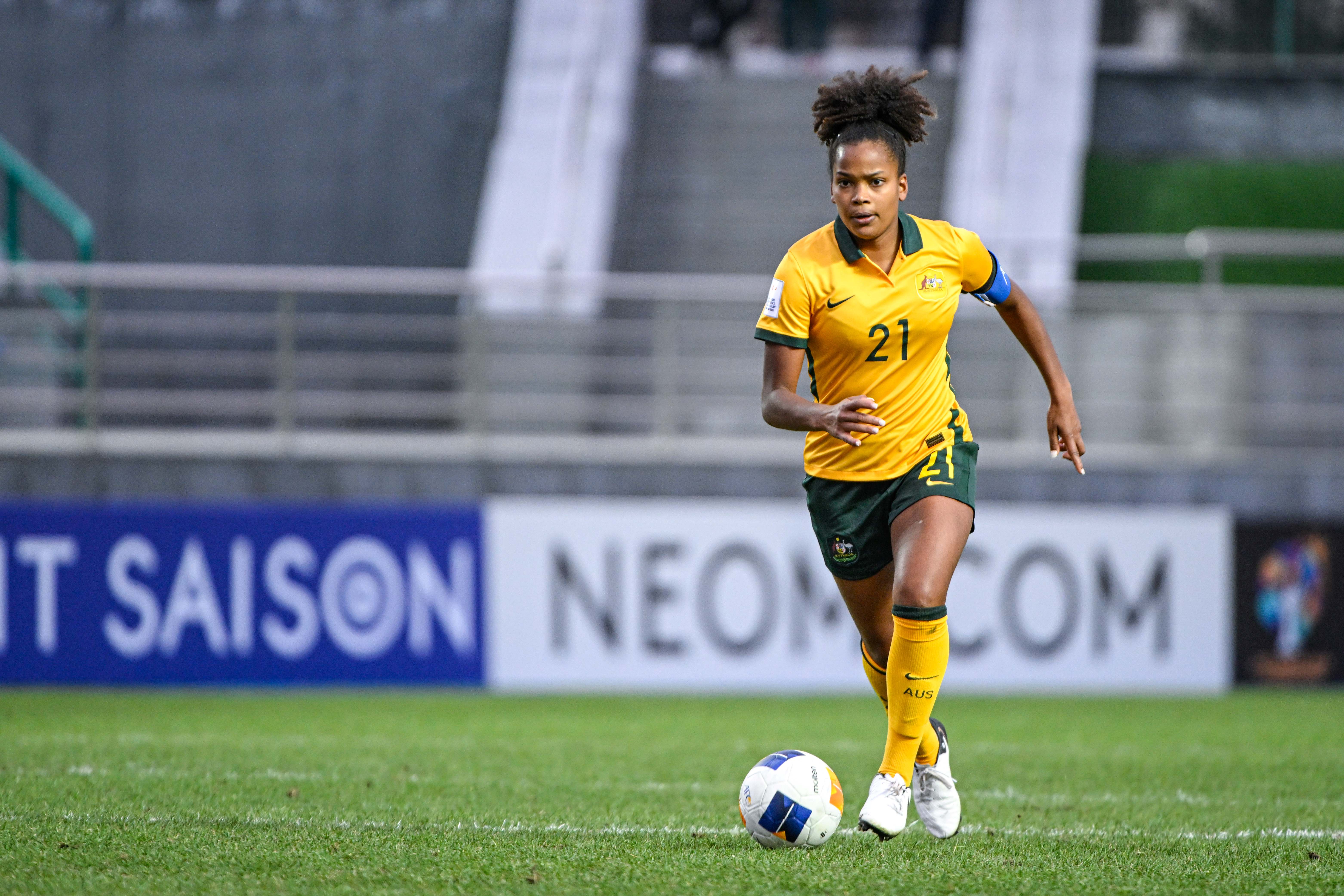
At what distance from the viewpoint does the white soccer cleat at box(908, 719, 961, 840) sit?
499cm

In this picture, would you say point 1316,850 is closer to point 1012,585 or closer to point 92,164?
point 1012,585

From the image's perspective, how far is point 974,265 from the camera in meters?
5.32

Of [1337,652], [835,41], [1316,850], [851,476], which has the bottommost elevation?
[1337,652]

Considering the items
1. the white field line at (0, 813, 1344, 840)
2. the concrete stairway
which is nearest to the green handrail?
the concrete stairway

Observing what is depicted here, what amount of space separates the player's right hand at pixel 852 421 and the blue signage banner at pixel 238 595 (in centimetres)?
669

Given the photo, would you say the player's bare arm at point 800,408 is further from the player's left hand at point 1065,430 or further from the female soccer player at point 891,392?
the player's left hand at point 1065,430

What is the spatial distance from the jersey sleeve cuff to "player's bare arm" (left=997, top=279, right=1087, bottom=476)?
80cm

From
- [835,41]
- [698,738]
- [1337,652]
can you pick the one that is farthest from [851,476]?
[835,41]

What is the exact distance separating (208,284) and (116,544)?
1.83 meters

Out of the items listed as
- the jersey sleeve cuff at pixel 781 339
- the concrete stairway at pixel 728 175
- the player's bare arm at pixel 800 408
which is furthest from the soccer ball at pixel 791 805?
the concrete stairway at pixel 728 175

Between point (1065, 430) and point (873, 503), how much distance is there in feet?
2.38

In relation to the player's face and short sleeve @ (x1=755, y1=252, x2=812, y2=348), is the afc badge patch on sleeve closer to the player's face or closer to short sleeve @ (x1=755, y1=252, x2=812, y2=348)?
short sleeve @ (x1=755, y1=252, x2=812, y2=348)

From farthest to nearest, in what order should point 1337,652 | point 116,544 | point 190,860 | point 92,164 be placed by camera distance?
point 92,164 → point 1337,652 → point 116,544 → point 190,860

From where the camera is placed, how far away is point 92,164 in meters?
16.7
